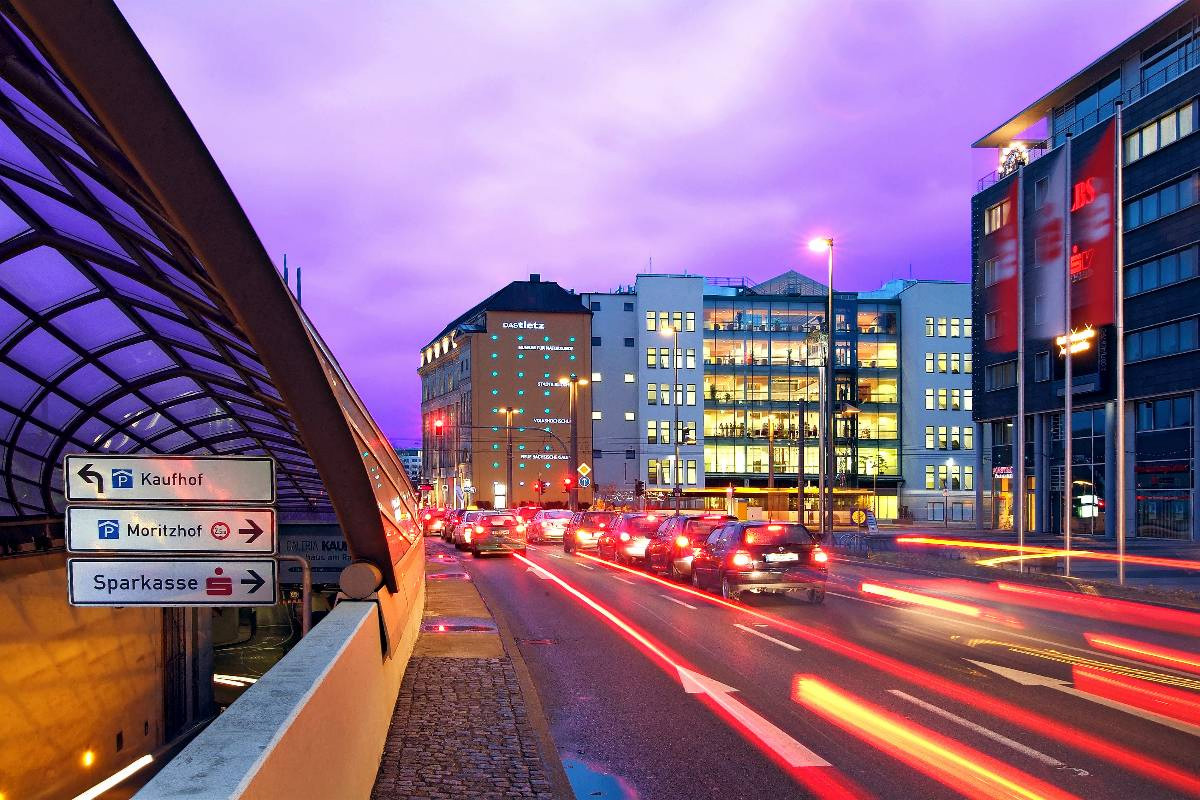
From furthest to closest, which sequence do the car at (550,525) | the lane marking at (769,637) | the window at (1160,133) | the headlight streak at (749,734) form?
1. the car at (550,525)
2. the window at (1160,133)
3. the lane marking at (769,637)
4. the headlight streak at (749,734)

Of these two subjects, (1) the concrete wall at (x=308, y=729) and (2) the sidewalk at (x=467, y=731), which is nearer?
(1) the concrete wall at (x=308, y=729)

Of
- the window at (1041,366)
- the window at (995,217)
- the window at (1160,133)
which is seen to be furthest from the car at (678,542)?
the window at (995,217)

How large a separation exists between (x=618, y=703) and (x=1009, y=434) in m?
49.9

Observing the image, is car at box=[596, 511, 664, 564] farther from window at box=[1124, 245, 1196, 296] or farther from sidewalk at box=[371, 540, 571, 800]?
window at box=[1124, 245, 1196, 296]

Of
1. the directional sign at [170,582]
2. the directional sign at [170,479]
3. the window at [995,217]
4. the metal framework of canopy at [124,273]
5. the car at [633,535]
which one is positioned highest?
the window at [995,217]

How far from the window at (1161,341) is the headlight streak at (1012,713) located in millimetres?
32245

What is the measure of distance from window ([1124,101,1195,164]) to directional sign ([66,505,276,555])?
43660 millimetres

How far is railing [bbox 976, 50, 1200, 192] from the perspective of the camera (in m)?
41.5

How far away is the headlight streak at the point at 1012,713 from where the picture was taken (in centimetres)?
761

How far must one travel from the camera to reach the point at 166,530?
725cm

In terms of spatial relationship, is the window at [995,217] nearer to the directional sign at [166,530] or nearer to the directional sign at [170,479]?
the directional sign at [170,479]

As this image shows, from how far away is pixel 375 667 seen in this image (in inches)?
307

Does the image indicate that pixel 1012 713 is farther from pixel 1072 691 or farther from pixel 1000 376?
pixel 1000 376

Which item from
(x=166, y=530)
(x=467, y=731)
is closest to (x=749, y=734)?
(x=467, y=731)
